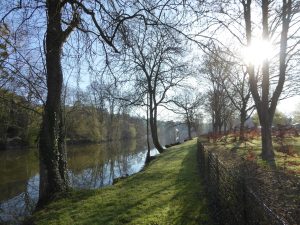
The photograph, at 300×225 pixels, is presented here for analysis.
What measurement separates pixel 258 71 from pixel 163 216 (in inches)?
789

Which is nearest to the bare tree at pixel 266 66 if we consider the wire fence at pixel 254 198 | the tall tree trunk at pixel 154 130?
the wire fence at pixel 254 198

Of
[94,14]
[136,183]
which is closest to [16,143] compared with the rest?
[136,183]

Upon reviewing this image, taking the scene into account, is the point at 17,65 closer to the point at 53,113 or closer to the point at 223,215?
the point at 53,113

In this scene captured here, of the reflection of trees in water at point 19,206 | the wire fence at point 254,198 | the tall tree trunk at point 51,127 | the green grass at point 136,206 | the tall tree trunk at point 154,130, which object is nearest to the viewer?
the wire fence at point 254,198

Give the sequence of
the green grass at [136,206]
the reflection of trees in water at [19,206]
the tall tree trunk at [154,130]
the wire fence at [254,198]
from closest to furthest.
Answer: the wire fence at [254,198]
the green grass at [136,206]
the reflection of trees in water at [19,206]
the tall tree trunk at [154,130]

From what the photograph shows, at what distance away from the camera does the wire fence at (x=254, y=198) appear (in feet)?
12.1

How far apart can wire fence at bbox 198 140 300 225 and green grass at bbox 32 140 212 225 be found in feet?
1.79

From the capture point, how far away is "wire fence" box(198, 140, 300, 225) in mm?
3691

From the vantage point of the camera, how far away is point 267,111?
14164mm

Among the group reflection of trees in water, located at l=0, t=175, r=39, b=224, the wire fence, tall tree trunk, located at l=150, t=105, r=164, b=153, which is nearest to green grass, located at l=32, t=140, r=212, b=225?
the wire fence

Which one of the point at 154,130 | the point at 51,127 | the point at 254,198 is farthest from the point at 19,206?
the point at 154,130

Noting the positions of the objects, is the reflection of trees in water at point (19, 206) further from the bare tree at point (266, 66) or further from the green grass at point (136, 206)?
the bare tree at point (266, 66)

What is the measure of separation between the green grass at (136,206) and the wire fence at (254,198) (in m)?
0.55

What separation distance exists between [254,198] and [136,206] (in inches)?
168
